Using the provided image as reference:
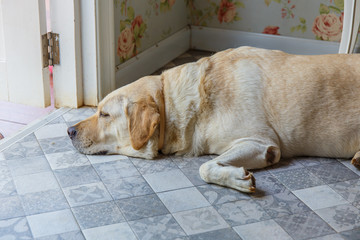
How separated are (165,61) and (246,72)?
128 cm

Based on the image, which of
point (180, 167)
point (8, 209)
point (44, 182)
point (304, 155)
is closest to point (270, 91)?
point (304, 155)

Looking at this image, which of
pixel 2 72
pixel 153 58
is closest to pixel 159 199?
pixel 2 72

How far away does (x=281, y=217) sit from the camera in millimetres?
1832

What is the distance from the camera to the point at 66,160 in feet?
7.22

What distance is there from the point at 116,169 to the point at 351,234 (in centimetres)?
93

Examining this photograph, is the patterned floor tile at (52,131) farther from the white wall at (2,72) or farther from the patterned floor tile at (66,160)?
the white wall at (2,72)

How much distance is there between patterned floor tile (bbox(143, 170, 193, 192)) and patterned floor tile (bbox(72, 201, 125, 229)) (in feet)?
0.67

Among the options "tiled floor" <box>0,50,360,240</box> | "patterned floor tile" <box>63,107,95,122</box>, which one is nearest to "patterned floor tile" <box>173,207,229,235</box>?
"tiled floor" <box>0,50,360,240</box>

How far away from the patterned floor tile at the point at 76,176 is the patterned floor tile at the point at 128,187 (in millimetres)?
76

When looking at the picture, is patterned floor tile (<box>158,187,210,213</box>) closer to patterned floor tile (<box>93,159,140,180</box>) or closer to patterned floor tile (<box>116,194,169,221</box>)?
patterned floor tile (<box>116,194,169,221</box>)

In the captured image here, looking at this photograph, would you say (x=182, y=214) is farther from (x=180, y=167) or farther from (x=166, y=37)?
(x=166, y=37)

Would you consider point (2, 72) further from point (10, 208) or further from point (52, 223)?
point (52, 223)

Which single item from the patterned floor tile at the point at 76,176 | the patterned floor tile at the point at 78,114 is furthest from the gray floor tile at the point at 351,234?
the patterned floor tile at the point at 78,114

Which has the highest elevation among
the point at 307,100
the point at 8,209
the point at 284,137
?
the point at 307,100
